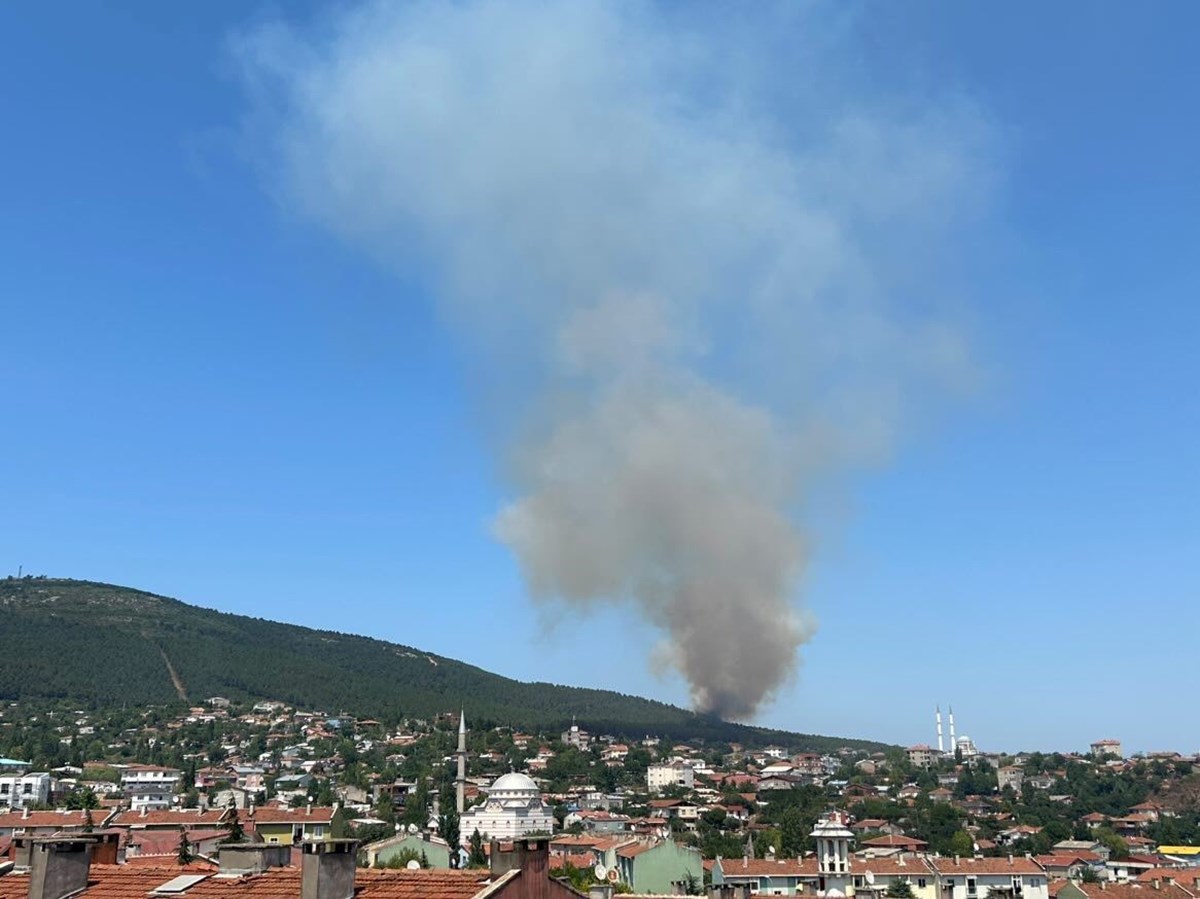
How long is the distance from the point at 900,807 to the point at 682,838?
4053cm

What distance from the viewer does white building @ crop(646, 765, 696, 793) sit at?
165250 millimetres

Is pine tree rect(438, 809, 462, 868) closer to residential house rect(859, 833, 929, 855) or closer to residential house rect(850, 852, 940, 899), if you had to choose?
residential house rect(850, 852, 940, 899)

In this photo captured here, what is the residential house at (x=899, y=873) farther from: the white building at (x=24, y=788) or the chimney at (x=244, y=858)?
the white building at (x=24, y=788)

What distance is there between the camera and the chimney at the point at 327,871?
1398 centimetres

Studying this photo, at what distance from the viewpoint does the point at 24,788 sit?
10531cm

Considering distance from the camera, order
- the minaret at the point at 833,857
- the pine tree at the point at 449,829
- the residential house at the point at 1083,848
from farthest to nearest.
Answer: the residential house at the point at 1083,848, the pine tree at the point at 449,829, the minaret at the point at 833,857

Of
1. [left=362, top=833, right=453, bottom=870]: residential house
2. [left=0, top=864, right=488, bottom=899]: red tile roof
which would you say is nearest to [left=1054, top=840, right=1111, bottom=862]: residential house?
[left=362, top=833, right=453, bottom=870]: residential house

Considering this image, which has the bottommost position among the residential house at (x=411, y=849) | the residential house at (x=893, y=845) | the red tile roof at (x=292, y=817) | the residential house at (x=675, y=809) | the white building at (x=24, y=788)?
the residential house at (x=893, y=845)

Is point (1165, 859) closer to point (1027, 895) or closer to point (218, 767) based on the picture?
point (1027, 895)

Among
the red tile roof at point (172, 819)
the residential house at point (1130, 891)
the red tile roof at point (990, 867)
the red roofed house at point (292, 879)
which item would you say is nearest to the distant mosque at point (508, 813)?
the red tile roof at point (172, 819)

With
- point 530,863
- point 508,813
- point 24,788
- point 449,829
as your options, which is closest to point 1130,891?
point 530,863

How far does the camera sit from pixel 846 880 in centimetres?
6159

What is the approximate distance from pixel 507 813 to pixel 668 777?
226ft

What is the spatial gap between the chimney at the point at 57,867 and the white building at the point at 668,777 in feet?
500
